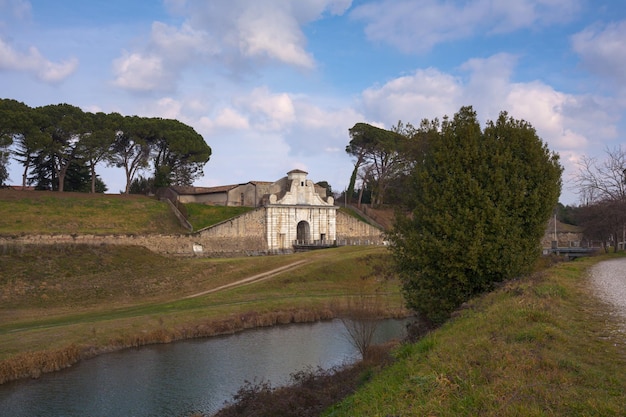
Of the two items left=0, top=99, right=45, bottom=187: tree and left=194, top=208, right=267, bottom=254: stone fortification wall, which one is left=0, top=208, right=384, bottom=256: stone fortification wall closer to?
left=194, top=208, right=267, bottom=254: stone fortification wall

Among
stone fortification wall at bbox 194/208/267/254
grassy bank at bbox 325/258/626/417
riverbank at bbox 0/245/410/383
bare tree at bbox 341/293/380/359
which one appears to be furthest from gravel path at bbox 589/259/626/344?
stone fortification wall at bbox 194/208/267/254

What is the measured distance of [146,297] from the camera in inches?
1236

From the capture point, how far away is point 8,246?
36.4 m

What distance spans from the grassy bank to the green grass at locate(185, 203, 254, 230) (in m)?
43.6

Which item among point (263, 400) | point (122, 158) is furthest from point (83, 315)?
point (122, 158)

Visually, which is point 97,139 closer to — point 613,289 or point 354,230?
point 354,230

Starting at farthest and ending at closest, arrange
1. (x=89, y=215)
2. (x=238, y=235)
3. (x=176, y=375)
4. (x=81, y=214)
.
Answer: (x=238, y=235)
(x=89, y=215)
(x=81, y=214)
(x=176, y=375)

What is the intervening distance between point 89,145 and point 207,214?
13523 mm

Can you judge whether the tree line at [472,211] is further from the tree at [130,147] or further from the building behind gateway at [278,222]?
the tree at [130,147]

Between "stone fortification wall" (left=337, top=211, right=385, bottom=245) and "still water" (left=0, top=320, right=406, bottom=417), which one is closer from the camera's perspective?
"still water" (left=0, top=320, right=406, bottom=417)

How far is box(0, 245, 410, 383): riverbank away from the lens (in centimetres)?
2114

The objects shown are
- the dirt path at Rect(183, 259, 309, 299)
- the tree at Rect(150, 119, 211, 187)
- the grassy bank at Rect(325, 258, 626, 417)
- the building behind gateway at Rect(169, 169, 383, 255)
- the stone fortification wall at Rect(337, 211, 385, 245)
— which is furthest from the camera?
the tree at Rect(150, 119, 211, 187)

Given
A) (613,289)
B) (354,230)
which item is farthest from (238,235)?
(613,289)

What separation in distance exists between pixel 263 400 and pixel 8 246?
3054 centimetres
